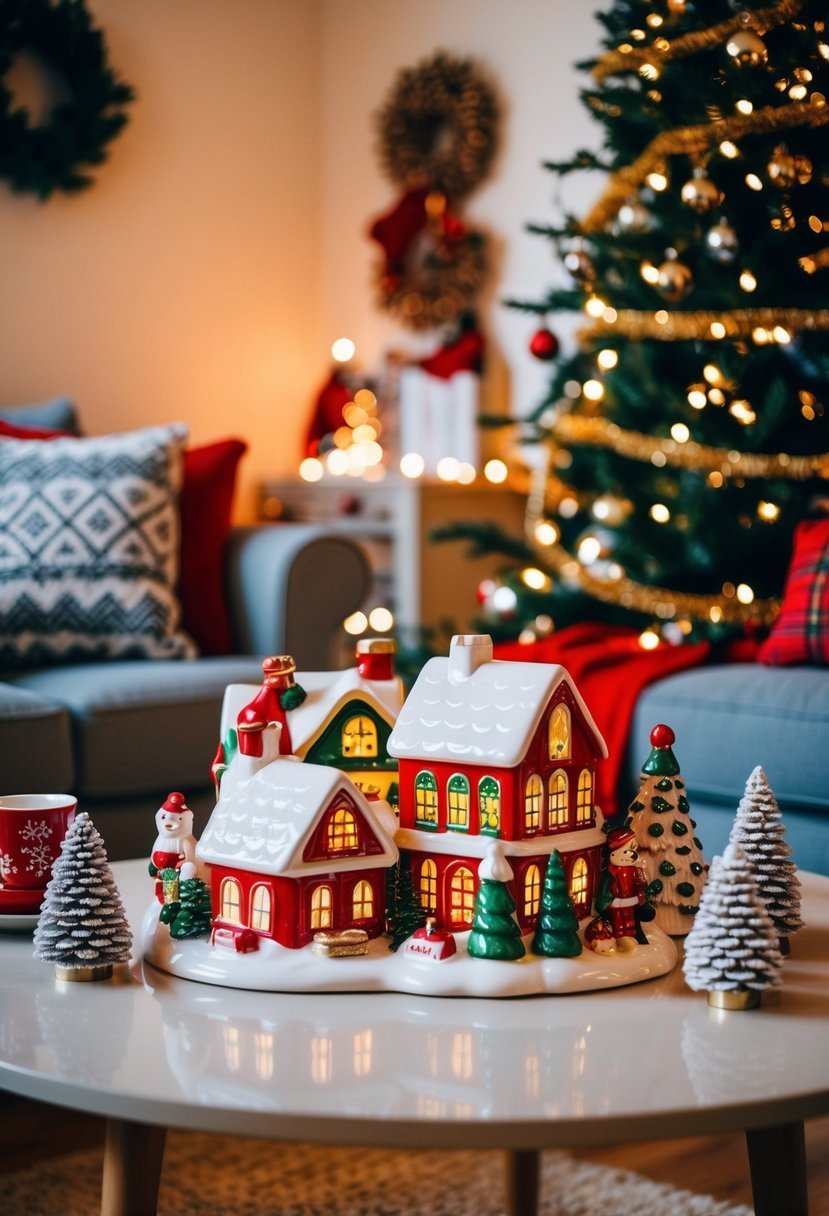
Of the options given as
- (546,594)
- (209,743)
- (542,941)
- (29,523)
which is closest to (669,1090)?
(542,941)

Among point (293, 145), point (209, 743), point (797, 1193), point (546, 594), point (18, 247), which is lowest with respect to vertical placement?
point (797, 1193)

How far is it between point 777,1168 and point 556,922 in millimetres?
269

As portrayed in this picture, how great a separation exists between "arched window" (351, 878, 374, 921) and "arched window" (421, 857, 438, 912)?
49 mm

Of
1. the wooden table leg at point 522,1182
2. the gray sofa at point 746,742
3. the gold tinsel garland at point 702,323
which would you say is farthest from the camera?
the gold tinsel garland at point 702,323

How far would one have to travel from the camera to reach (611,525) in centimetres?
267

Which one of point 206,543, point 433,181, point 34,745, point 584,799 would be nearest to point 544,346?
point 206,543

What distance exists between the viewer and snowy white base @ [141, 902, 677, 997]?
Result: 989 millimetres

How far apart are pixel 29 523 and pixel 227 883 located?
4.82 ft

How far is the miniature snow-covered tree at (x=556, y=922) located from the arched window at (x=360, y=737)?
218 mm

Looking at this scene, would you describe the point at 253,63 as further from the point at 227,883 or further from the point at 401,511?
the point at 227,883

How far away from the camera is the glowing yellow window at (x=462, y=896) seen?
1.07 m

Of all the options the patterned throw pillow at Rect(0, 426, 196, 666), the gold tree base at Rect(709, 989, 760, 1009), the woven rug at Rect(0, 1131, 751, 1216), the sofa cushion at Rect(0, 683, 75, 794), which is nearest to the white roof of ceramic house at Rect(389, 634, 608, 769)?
the gold tree base at Rect(709, 989, 760, 1009)

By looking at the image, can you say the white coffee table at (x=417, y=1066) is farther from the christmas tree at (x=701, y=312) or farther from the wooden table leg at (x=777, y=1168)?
the christmas tree at (x=701, y=312)

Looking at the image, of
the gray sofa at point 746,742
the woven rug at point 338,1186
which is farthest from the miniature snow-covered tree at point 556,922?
the gray sofa at point 746,742
